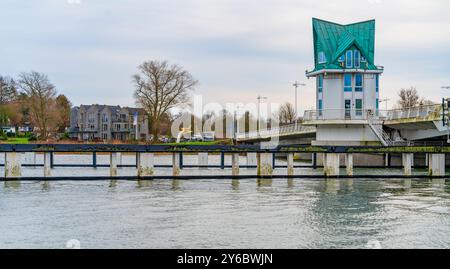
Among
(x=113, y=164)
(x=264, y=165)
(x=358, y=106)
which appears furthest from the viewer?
(x=358, y=106)

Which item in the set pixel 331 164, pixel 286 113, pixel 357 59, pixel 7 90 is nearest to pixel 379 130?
pixel 357 59

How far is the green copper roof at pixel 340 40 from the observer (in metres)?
71.9

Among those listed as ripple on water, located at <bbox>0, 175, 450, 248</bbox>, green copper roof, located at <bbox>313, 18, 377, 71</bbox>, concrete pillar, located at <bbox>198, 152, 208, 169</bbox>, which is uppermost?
green copper roof, located at <bbox>313, 18, 377, 71</bbox>

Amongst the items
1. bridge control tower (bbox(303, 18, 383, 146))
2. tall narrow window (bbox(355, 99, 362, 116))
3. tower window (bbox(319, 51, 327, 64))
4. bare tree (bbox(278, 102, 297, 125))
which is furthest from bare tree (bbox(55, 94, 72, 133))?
tall narrow window (bbox(355, 99, 362, 116))

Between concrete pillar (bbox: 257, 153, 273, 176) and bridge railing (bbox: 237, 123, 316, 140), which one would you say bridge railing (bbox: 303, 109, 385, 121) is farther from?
concrete pillar (bbox: 257, 153, 273, 176)

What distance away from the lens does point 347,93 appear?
233 feet

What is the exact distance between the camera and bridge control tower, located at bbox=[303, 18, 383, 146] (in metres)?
69.9

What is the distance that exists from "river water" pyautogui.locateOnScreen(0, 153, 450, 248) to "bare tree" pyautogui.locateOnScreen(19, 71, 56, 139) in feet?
233

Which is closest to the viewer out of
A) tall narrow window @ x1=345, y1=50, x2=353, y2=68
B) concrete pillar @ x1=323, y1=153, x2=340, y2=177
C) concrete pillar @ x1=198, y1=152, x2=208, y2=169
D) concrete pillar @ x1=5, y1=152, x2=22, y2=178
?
concrete pillar @ x1=5, y1=152, x2=22, y2=178

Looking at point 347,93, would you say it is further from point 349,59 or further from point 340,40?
point 340,40

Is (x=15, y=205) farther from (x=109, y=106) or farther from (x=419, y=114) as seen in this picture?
(x=109, y=106)

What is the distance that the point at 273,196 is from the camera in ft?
118

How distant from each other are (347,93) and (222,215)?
150 ft
